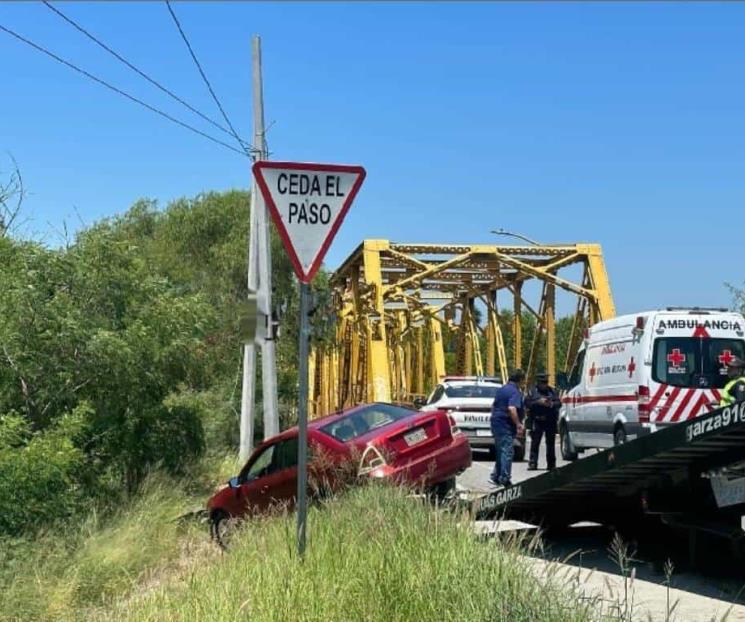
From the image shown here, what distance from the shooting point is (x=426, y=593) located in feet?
17.3

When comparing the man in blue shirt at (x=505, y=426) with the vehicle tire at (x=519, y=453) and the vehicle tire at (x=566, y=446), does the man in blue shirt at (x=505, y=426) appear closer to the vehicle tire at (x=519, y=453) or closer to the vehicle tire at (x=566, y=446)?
the vehicle tire at (x=566, y=446)

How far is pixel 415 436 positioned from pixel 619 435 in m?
5.33

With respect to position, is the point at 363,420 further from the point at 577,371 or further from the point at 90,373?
the point at 577,371

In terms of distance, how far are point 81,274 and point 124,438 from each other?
9.24 ft

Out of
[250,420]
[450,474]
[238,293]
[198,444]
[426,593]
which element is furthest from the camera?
[238,293]

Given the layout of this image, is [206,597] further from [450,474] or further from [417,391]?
[417,391]

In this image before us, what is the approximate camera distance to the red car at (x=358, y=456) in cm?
1127

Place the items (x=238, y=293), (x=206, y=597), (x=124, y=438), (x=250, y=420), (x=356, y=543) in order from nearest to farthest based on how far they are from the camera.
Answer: (x=206, y=597) < (x=356, y=543) < (x=124, y=438) < (x=250, y=420) < (x=238, y=293)

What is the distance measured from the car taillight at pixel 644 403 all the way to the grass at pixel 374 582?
862 centimetres

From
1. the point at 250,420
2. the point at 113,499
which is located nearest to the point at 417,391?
the point at 250,420

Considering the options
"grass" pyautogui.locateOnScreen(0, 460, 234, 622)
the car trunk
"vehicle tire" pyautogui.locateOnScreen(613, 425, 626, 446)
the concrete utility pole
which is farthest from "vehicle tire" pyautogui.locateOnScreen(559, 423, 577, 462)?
"grass" pyautogui.locateOnScreen(0, 460, 234, 622)

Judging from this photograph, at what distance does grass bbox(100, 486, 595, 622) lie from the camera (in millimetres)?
4844

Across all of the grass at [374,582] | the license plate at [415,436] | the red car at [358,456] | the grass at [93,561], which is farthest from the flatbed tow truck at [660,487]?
the grass at [93,561]

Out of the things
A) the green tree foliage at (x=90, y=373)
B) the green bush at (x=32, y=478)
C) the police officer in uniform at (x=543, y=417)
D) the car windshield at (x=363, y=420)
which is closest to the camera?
the green bush at (x=32, y=478)
